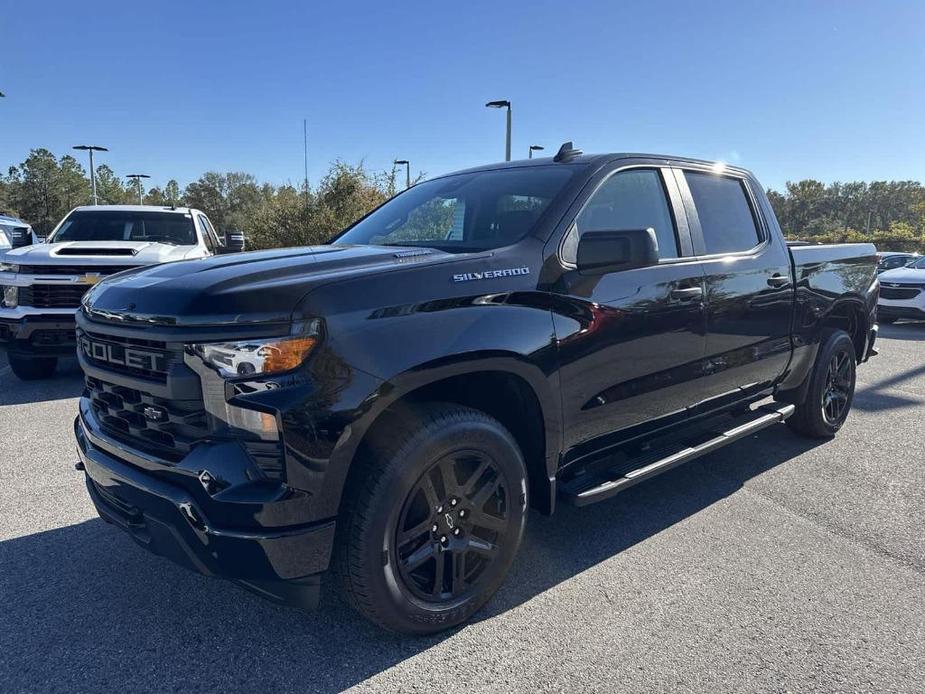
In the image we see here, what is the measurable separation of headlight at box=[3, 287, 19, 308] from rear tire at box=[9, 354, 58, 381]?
1.74 ft

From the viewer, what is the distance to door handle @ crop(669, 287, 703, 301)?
3.33 metres

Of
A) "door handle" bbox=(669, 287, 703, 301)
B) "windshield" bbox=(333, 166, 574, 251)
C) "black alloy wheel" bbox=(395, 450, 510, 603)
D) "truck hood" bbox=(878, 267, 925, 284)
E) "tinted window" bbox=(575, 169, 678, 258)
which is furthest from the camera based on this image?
"truck hood" bbox=(878, 267, 925, 284)

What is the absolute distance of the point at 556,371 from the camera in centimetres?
275

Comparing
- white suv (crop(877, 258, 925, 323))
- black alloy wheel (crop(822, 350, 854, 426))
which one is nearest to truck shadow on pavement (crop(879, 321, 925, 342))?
white suv (crop(877, 258, 925, 323))

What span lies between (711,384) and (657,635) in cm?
161

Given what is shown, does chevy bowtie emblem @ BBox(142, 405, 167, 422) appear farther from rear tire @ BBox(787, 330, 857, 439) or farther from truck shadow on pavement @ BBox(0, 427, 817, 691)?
rear tire @ BBox(787, 330, 857, 439)

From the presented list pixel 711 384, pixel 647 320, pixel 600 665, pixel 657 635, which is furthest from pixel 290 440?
pixel 711 384

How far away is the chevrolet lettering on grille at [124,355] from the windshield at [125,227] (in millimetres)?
5609

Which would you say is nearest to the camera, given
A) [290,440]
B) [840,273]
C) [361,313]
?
[290,440]

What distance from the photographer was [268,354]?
210cm

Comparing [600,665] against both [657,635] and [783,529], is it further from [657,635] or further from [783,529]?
[783,529]

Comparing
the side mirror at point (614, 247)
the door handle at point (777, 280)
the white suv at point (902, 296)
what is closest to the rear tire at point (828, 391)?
the door handle at point (777, 280)

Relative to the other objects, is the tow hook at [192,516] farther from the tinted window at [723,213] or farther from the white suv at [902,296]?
the white suv at [902,296]

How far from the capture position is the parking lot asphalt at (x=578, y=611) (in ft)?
7.63
